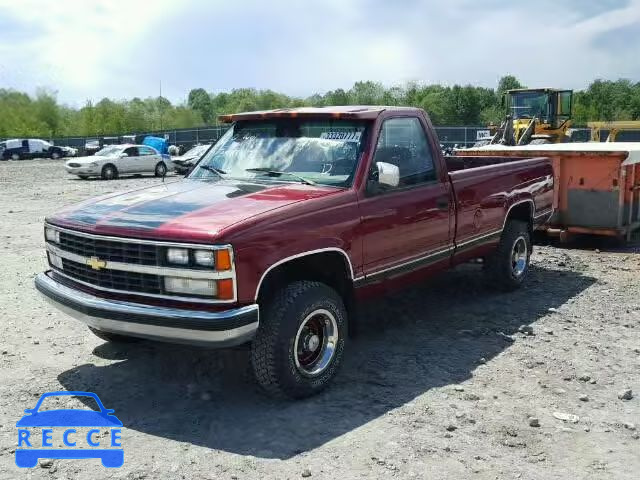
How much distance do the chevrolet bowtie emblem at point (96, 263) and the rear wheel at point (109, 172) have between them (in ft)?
79.3

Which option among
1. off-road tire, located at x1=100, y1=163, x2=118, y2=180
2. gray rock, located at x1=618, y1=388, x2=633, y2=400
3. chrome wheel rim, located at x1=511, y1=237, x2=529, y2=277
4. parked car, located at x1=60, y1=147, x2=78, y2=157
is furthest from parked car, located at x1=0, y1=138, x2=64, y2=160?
gray rock, located at x1=618, y1=388, x2=633, y2=400

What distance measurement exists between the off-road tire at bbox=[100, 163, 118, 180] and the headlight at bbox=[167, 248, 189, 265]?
2475 centimetres

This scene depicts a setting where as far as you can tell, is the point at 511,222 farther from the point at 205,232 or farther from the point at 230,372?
the point at 205,232

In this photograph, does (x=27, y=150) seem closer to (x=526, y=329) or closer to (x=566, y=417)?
(x=526, y=329)

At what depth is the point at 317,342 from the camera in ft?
15.9

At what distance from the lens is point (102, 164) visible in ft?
90.1

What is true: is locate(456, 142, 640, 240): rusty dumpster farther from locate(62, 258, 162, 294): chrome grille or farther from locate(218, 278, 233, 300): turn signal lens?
locate(62, 258, 162, 294): chrome grille

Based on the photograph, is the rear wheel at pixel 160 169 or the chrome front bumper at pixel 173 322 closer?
the chrome front bumper at pixel 173 322

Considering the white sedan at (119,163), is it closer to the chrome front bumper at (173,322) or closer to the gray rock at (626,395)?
the chrome front bumper at (173,322)

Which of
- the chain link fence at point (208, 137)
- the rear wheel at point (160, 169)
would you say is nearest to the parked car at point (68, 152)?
the chain link fence at point (208, 137)

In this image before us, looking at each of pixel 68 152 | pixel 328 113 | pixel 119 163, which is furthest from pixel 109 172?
pixel 328 113

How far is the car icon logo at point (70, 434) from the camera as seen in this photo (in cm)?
399

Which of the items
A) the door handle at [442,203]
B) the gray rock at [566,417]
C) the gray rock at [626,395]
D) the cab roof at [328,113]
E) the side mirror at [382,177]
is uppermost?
the cab roof at [328,113]

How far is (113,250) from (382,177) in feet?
6.60
